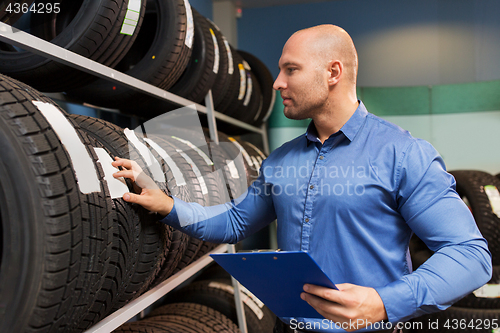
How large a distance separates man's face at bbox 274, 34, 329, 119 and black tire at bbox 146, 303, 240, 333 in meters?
1.14

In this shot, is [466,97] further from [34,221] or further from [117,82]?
[34,221]

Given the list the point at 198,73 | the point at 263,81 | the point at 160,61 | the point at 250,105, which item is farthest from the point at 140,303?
the point at 263,81

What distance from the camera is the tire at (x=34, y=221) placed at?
703mm

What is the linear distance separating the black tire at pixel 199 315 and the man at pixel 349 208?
0.60 metres

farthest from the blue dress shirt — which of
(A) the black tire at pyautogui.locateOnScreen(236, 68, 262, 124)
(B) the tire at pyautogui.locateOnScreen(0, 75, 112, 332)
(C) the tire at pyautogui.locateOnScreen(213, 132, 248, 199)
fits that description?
(A) the black tire at pyautogui.locateOnScreen(236, 68, 262, 124)

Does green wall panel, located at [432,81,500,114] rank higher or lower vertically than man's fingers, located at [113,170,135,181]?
higher

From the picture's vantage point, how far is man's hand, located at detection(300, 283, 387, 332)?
831 mm

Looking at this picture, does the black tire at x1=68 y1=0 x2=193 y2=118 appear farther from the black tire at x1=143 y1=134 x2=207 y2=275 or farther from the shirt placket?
the shirt placket

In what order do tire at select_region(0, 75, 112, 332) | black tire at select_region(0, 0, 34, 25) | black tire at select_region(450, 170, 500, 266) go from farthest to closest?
black tire at select_region(450, 170, 500, 266), black tire at select_region(0, 0, 34, 25), tire at select_region(0, 75, 112, 332)

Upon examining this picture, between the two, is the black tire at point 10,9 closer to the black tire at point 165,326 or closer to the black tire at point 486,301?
the black tire at point 165,326

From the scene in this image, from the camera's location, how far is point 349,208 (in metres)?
1.12

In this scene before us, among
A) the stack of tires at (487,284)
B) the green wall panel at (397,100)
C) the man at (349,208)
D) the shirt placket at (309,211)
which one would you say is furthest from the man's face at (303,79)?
the green wall panel at (397,100)

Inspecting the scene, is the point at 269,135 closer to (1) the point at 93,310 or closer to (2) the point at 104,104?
(2) the point at 104,104

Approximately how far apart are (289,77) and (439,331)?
7.09ft
